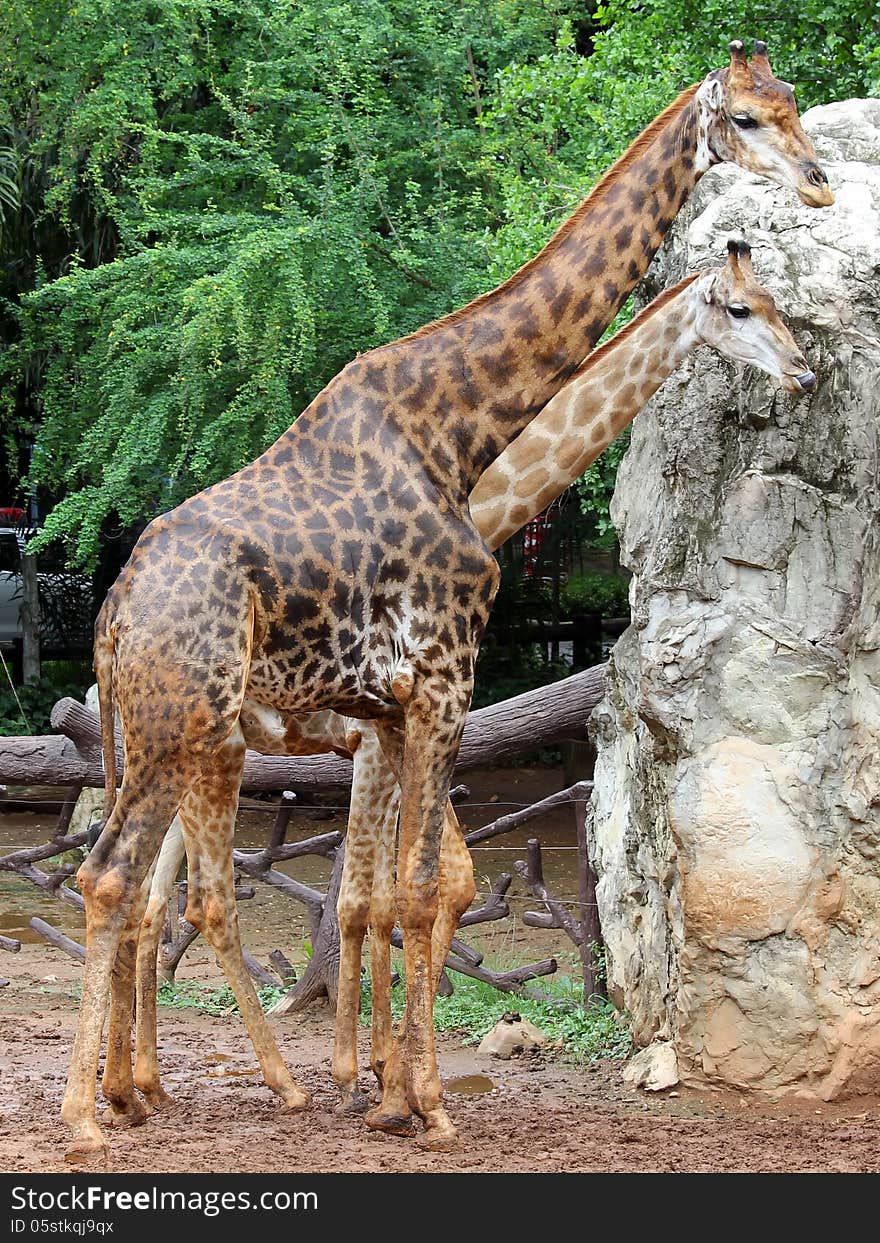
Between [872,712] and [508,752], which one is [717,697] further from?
→ [508,752]

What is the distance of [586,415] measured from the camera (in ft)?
18.7

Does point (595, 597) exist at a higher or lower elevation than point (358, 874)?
lower

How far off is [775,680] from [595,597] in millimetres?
11020

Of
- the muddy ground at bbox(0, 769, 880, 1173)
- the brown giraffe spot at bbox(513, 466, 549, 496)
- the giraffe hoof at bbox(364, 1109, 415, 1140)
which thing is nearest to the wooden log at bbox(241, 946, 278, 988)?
the muddy ground at bbox(0, 769, 880, 1173)

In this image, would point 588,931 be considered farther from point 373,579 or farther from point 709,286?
point 709,286

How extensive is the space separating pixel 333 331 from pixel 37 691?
5.63 m

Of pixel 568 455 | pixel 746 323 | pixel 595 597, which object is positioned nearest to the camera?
pixel 746 323

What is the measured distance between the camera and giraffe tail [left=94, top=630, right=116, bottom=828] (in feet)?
16.6

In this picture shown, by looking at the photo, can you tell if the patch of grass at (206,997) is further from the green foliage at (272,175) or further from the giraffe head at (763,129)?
the giraffe head at (763,129)

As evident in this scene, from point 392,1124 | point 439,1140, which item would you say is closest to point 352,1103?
point 392,1124

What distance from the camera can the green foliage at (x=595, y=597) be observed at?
16.4m

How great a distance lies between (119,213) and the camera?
10945 millimetres

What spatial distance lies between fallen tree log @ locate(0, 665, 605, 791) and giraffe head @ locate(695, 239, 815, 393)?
7.24ft

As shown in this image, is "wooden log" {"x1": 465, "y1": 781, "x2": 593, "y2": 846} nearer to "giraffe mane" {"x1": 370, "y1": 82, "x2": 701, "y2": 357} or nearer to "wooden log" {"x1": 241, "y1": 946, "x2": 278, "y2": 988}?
"wooden log" {"x1": 241, "y1": 946, "x2": 278, "y2": 988}
